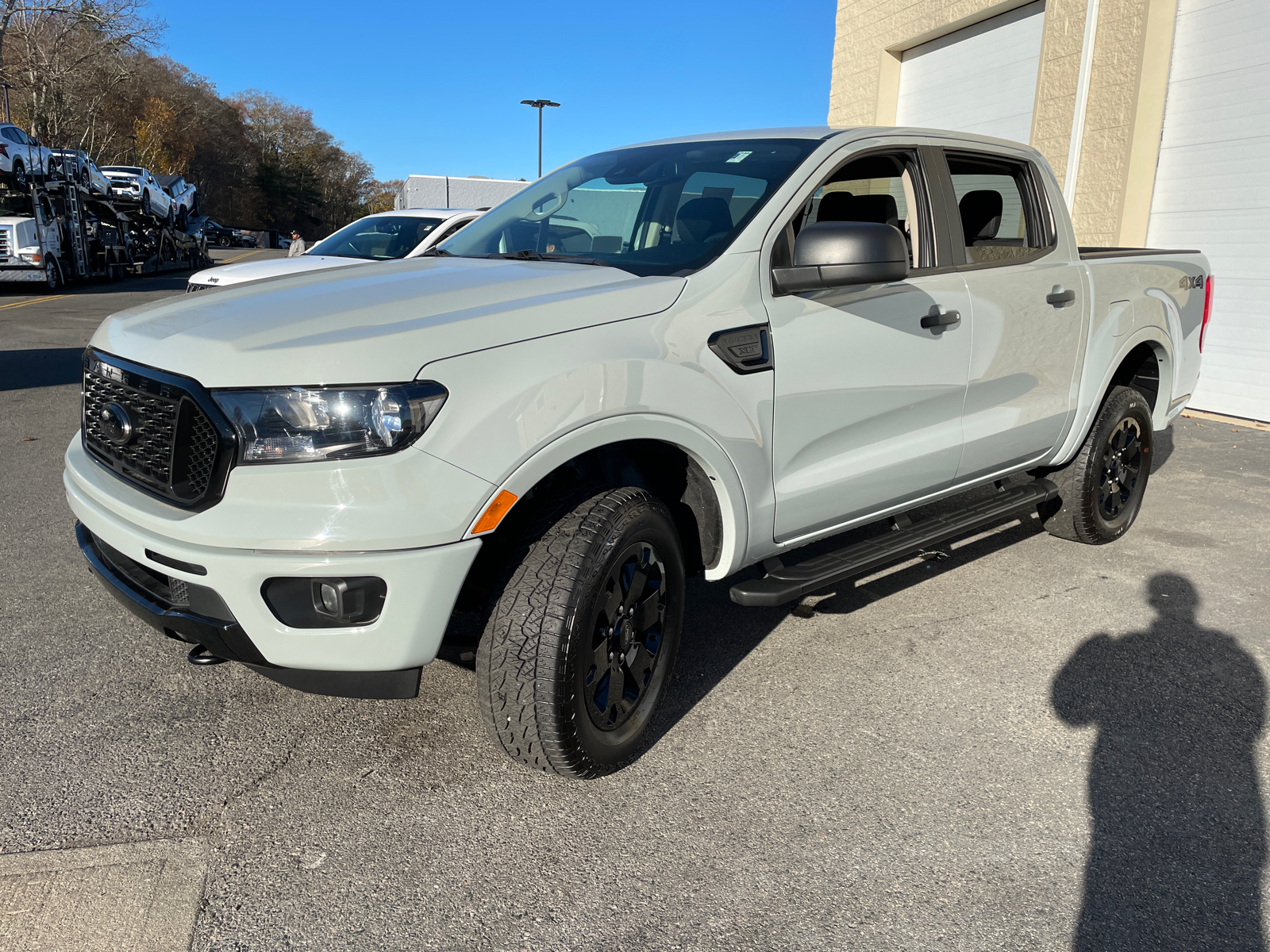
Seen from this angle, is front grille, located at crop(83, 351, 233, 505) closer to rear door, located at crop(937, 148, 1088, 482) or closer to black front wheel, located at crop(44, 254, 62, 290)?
rear door, located at crop(937, 148, 1088, 482)

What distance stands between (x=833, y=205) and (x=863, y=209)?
4.8 inches

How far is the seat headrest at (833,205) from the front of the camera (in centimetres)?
387

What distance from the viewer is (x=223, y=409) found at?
2229 millimetres

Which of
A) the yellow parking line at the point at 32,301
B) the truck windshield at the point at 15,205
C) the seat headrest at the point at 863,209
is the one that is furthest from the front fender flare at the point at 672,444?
the truck windshield at the point at 15,205

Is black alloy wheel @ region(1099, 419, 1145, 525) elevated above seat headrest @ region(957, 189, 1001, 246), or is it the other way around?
seat headrest @ region(957, 189, 1001, 246)

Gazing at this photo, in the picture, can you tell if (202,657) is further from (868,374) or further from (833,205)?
(833,205)

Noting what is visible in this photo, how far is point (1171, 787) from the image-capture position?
8.94ft

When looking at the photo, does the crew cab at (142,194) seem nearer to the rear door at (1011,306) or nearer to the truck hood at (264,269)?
the truck hood at (264,269)

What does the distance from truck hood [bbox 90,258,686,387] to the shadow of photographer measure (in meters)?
1.86

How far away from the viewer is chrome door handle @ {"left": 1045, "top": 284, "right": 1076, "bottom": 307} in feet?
13.3

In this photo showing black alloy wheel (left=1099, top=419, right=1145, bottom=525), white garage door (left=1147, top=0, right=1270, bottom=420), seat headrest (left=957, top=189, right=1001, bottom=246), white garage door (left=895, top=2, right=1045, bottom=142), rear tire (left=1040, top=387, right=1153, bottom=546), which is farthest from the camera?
white garage door (left=895, top=2, right=1045, bottom=142)

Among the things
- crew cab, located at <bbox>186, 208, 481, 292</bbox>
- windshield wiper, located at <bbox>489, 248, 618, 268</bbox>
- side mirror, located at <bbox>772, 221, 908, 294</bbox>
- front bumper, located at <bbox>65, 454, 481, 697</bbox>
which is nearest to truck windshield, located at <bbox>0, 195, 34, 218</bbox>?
crew cab, located at <bbox>186, 208, 481, 292</bbox>

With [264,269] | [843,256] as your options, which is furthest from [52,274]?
[843,256]

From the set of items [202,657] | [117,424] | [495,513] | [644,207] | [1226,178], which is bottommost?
[202,657]
